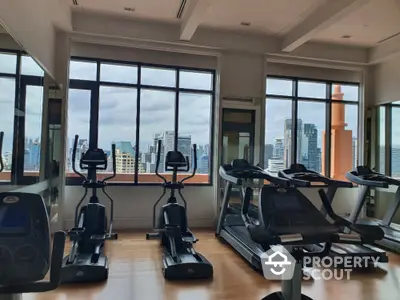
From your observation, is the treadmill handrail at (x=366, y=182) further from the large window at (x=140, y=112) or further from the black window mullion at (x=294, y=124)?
the large window at (x=140, y=112)

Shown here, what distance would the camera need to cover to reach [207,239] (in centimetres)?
595

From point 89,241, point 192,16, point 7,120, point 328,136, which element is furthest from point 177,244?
point 328,136

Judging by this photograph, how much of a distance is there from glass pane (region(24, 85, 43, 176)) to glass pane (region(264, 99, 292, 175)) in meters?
4.68

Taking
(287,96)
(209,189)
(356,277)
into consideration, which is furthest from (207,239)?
(287,96)

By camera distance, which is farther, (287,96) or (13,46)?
(287,96)

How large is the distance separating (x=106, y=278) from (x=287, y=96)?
567 centimetres

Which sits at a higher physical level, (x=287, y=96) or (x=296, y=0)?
(x=296, y=0)

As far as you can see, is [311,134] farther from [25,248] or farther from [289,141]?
[25,248]

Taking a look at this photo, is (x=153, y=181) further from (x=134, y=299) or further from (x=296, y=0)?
(x=296, y=0)

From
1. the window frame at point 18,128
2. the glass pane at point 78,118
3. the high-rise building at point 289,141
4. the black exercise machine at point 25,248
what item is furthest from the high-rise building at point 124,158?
the black exercise machine at point 25,248

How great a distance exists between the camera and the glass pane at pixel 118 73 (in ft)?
21.7

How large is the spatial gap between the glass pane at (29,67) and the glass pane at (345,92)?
21.1ft

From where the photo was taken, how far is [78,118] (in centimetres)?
650

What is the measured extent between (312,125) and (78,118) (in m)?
5.22
